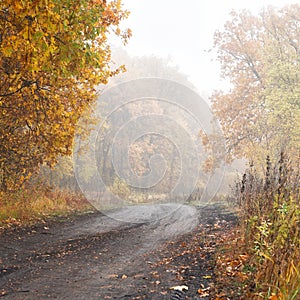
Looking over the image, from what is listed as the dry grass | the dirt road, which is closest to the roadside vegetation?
the dirt road

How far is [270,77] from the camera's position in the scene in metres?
20.2

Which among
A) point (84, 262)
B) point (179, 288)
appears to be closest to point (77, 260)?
point (84, 262)

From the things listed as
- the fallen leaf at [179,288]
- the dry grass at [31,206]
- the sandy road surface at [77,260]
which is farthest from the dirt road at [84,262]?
the dry grass at [31,206]

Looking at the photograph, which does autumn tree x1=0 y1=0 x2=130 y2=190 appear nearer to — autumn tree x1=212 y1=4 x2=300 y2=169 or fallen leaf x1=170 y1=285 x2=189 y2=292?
fallen leaf x1=170 y1=285 x2=189 y2=292

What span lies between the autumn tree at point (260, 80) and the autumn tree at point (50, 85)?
9354 millimetres

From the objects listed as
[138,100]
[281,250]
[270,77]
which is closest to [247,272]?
[281,250]

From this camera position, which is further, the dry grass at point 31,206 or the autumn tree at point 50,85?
the dry grass at point 31,206

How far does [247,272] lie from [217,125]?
1052 inches

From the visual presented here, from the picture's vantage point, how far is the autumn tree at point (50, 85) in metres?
7.52

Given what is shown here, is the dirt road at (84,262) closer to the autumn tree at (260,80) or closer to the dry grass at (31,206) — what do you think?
the dry grass at (31,206)

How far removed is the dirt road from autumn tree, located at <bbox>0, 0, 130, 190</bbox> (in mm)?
2616

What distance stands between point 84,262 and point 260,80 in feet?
78.8

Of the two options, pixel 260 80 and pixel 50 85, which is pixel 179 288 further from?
pixel 260 80

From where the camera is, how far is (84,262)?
6.49 m
